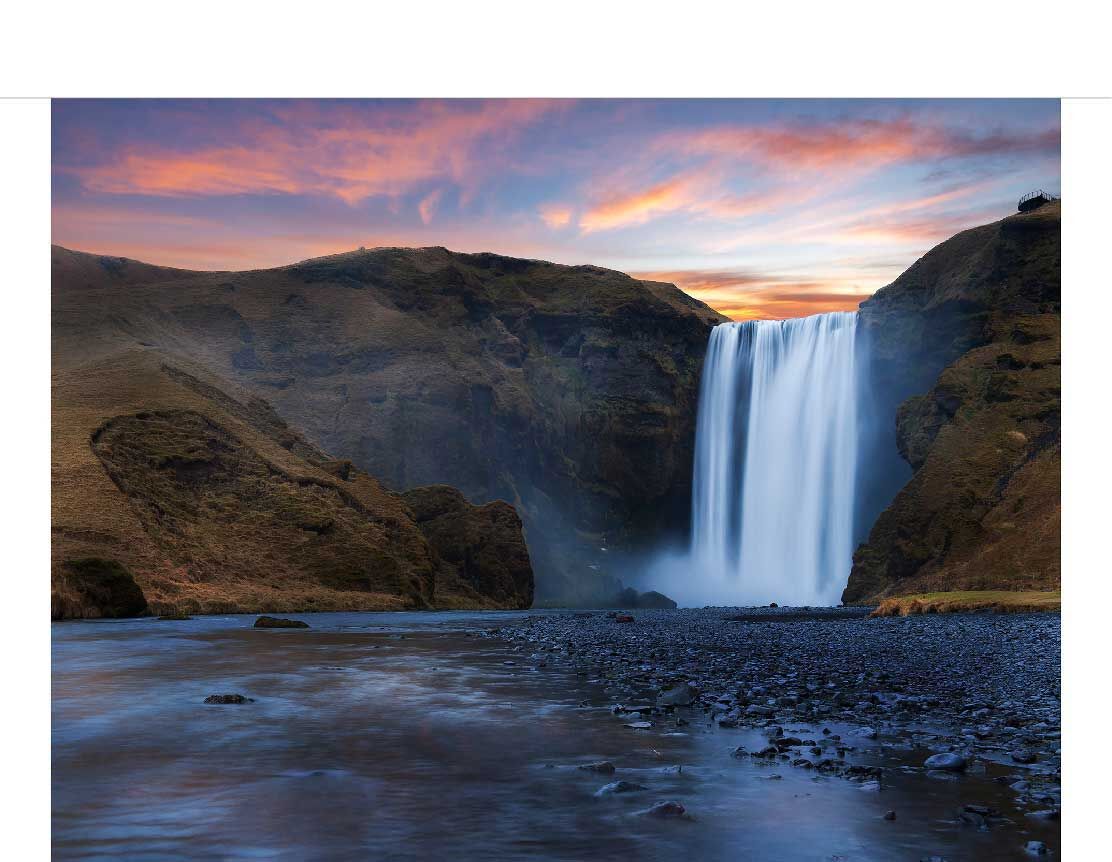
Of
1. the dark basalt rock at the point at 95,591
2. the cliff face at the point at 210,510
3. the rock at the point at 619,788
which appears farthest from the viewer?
the cliff face at the point at 210,510

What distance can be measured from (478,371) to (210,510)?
51435mm

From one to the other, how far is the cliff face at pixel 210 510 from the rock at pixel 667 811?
121 feet

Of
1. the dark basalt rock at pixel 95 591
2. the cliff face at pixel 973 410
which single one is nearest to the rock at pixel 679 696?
the dark basalt rock at pixel 95 591

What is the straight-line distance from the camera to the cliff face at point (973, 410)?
4922 cm

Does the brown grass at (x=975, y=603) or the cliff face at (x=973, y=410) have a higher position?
the cliff face at (x=973, y=410)

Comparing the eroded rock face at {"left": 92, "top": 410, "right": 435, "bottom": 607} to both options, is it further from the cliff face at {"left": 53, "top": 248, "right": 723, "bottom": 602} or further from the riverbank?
the riverbank

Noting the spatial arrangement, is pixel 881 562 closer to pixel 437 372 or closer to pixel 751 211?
pixel 751 211

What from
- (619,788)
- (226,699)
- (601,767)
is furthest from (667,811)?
(226,699)

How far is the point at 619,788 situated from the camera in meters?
7.92

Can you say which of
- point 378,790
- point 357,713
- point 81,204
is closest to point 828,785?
point 378,790

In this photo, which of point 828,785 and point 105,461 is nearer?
point 828,785

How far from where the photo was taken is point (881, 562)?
6159cm

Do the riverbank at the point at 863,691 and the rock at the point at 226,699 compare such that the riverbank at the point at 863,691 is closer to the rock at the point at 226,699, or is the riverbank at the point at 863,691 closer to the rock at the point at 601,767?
the rock at the point at 601,767
